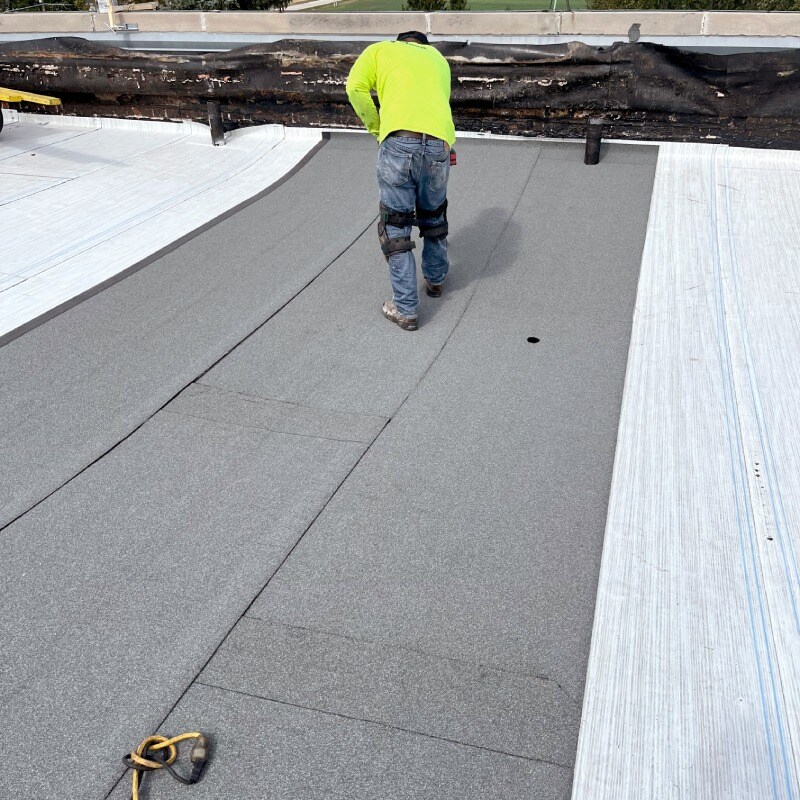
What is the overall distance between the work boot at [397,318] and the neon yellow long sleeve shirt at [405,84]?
0.92m

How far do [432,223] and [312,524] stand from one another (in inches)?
82.9

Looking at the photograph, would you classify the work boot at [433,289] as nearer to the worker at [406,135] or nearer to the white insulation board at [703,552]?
the worker at [406,135]

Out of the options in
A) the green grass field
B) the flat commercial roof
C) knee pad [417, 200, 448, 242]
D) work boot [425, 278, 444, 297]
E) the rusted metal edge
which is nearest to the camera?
the flat commercial roof

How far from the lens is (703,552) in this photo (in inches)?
106

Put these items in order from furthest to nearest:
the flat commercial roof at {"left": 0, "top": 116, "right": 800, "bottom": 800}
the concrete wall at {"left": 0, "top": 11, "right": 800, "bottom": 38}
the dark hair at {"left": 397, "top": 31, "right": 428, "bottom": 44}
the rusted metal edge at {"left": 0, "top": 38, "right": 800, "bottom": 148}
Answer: the concrete wall at {"left": 0, "top": 11, "right": 800, "bottom": 38} → the rusted metal edge at {"left": 0, "top": 38, "right": 800, "bottom": 148} → the dark hair at {"left": 397, "top": 31, "right": 428, "bottom": 44} → the flat commercial roof at {"left": 0, "top": 116, "right": 800, "bottom": 800}

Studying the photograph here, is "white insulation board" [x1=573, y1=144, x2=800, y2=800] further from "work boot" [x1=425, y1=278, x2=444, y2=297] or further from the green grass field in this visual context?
the green grass field

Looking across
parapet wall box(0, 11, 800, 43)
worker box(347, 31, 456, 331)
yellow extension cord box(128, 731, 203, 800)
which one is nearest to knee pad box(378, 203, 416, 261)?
worker box(347, 31, 456, 331)

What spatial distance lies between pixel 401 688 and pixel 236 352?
7.64 ft

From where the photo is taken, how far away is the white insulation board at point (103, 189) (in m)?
4.98

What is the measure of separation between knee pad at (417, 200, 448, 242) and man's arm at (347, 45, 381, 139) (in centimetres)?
51

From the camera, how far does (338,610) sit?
2.48 m

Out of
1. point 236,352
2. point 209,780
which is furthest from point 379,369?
point 209,780

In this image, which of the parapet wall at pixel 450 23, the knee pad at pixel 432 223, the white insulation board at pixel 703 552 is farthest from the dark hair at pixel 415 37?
the parapet wall at pixel 450 23

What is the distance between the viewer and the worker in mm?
3889
